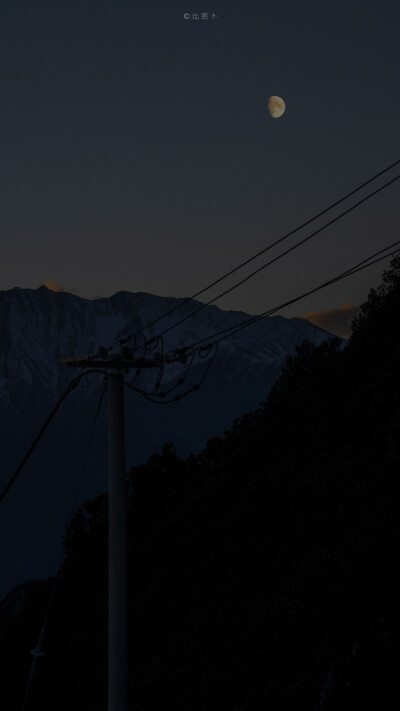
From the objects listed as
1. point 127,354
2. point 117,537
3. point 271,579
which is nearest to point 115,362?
point 127,354

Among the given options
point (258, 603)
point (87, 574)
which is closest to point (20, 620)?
point (87, 574)

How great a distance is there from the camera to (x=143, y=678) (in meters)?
21.1

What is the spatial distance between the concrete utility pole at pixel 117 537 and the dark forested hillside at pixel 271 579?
3317 millimetres

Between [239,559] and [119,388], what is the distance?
47.4 ft

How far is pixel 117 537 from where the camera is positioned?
Result: 1459cm

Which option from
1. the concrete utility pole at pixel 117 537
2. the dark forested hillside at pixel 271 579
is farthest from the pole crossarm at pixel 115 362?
the dark forested hillside at pixel 271 579

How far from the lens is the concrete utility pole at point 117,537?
14.2 meters

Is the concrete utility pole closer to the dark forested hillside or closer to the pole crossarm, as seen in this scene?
the pole crossarm

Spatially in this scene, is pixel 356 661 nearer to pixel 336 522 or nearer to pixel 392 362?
pixel 336 522

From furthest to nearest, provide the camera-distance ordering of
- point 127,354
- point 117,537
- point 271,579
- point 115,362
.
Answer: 1. point 271,579
2. point 127,354
3. point 115,362
4. point 117,537

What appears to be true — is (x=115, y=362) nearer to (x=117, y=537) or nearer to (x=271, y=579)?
(x=117, y=537)

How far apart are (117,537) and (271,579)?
11.5 m

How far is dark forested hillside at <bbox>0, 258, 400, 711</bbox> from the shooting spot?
16906mm

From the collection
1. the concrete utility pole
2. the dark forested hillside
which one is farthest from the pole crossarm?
the dark forested hillside
